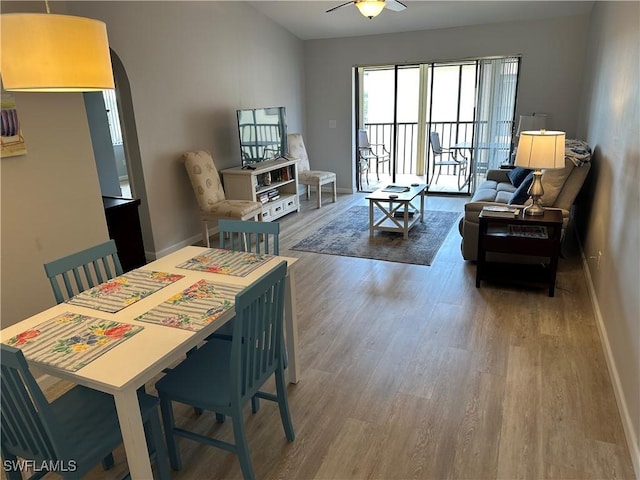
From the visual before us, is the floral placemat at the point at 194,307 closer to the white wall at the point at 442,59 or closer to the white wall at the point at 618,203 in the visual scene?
the white wall at the point at 618,203

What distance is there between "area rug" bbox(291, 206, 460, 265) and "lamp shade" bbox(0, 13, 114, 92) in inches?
127

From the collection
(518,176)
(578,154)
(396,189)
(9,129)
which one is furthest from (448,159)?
(9,129)

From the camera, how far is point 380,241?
4785 mm

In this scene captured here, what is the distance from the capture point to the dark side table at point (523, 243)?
329 cm

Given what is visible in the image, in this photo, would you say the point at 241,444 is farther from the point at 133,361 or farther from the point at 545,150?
the point at 545,150

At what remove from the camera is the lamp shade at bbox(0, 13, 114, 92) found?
54.9 inches

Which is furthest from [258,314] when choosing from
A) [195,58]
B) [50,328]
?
[195,58]

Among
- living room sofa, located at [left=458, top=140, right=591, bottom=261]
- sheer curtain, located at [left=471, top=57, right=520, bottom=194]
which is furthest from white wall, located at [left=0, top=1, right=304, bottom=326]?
living room sofa, located at [left=458, top=140, right=591, bottom=261]

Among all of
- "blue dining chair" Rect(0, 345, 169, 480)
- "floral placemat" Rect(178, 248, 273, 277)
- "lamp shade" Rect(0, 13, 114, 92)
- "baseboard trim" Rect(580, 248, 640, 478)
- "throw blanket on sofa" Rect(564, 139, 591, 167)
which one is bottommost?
"baseboard trim" Rect(580, 248, 640, 478)

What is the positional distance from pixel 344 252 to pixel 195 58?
8.56 ft

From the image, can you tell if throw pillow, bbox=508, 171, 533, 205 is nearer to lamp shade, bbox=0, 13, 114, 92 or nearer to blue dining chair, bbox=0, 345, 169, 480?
blue dining chair, bbox=0, 345, 169, 480

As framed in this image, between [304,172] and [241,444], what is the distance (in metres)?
5.07

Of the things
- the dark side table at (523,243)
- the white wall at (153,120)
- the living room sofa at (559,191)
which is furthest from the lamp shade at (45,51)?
the living room sofa at (559,191)

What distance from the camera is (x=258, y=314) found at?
1721 mm
